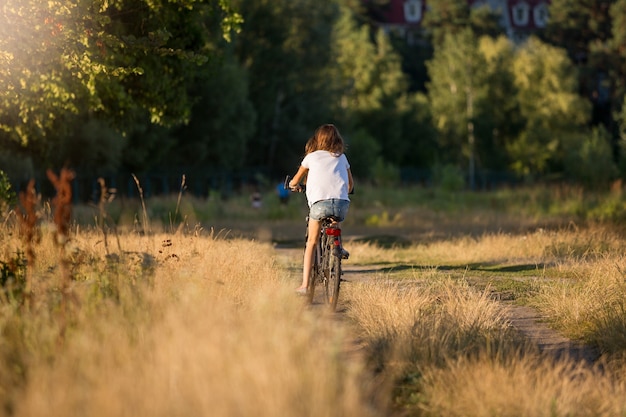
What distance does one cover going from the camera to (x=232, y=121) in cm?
5847

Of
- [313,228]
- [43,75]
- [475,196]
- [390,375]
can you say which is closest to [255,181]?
[475,196]

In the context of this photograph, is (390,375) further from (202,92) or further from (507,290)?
(202,92)

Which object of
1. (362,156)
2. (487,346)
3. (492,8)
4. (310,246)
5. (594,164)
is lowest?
(594,164)

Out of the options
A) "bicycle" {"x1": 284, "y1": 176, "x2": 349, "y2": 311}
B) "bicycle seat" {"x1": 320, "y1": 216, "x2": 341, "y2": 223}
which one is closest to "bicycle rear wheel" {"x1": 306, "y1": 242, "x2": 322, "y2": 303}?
"bicycle" {"x1": 284, "y1": 176, "x2": 349, "y2": 311}

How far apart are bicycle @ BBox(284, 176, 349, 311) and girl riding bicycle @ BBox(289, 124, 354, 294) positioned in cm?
9

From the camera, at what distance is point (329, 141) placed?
1190cm

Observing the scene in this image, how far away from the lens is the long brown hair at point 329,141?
11.9 metres

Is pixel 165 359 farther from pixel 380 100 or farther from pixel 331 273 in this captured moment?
pixel 380 100

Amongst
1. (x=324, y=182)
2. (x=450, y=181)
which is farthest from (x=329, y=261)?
(x=450, y=181)

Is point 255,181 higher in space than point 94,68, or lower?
lower

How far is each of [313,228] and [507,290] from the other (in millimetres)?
3320

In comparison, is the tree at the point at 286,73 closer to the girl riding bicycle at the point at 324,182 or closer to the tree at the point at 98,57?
the tree at the point at 98,57

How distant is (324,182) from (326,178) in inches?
1.8

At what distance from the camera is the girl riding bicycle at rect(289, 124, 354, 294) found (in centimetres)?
1177
